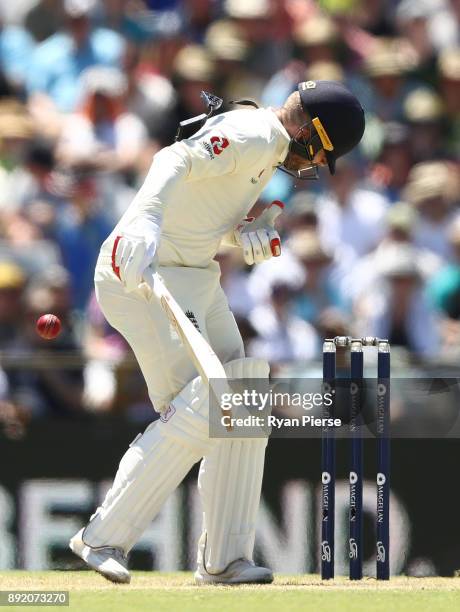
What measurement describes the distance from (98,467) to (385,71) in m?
3.99

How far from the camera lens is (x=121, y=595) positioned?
4883mm

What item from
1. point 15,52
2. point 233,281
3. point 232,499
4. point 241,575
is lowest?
point 241,575

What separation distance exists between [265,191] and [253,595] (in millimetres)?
4676

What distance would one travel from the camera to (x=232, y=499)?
5.57 metres

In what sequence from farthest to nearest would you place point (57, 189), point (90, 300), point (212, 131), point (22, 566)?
point (57, 189), point (90, 300), point (22, 566), point (212, 131)

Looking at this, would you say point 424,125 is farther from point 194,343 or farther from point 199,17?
point 194,343

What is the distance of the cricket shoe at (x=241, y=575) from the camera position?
18.2 ft

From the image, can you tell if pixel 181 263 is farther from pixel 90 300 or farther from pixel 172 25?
pixel 172 25

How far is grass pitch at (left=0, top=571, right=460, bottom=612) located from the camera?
4617 mm

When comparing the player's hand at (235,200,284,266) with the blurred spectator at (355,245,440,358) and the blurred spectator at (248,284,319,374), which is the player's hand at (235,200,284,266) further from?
the blurred spectator at (355,245,440,358)

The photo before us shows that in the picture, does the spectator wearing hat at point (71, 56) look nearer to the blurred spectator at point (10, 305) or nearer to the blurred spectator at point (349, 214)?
the blurred spectator at point (349, 214)

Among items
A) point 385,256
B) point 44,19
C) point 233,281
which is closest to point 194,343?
point 233,281

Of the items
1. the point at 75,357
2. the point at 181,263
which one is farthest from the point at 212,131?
the point at 75,357

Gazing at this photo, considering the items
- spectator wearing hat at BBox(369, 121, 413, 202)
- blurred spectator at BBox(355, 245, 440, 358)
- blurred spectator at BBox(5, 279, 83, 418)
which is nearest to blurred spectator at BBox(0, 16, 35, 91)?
spectator wearing hat at BBox(369, 121, 413, 202)
